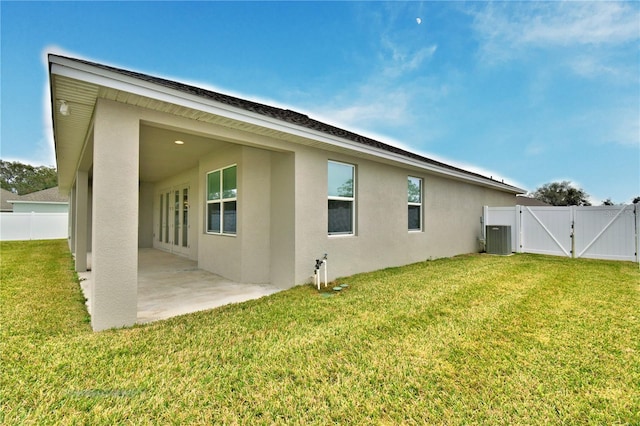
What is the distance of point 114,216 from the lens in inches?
142

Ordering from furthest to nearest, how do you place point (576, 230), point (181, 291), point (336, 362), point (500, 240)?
1. point (500, 240)
2. point (576, 230)
3. point (181, 291)
4. point (336, 362)

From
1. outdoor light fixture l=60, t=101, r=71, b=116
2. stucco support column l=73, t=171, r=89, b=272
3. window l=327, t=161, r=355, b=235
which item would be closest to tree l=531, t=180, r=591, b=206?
window l=327, t=161, r=355, b=235

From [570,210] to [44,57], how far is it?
44.6ft

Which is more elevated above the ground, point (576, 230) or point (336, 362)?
point (576, 230)

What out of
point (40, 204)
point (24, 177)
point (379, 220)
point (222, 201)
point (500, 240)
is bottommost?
point (500, 240)

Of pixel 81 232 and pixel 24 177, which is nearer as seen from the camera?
pixel 81 232

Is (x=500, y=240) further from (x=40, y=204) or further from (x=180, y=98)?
(x=40, y=204)

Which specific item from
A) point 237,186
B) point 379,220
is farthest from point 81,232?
point 379,220

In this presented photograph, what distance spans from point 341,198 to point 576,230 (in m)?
8.96

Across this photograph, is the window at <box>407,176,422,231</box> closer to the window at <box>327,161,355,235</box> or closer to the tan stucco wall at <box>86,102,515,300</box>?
the tan stucco wall at <box>86,102,515,300</box>

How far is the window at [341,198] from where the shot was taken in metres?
6.38

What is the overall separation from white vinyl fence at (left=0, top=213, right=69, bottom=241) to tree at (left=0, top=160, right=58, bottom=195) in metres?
25.4

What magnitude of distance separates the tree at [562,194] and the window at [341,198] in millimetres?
43466

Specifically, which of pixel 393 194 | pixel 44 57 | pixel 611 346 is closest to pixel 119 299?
pixel 44 57
